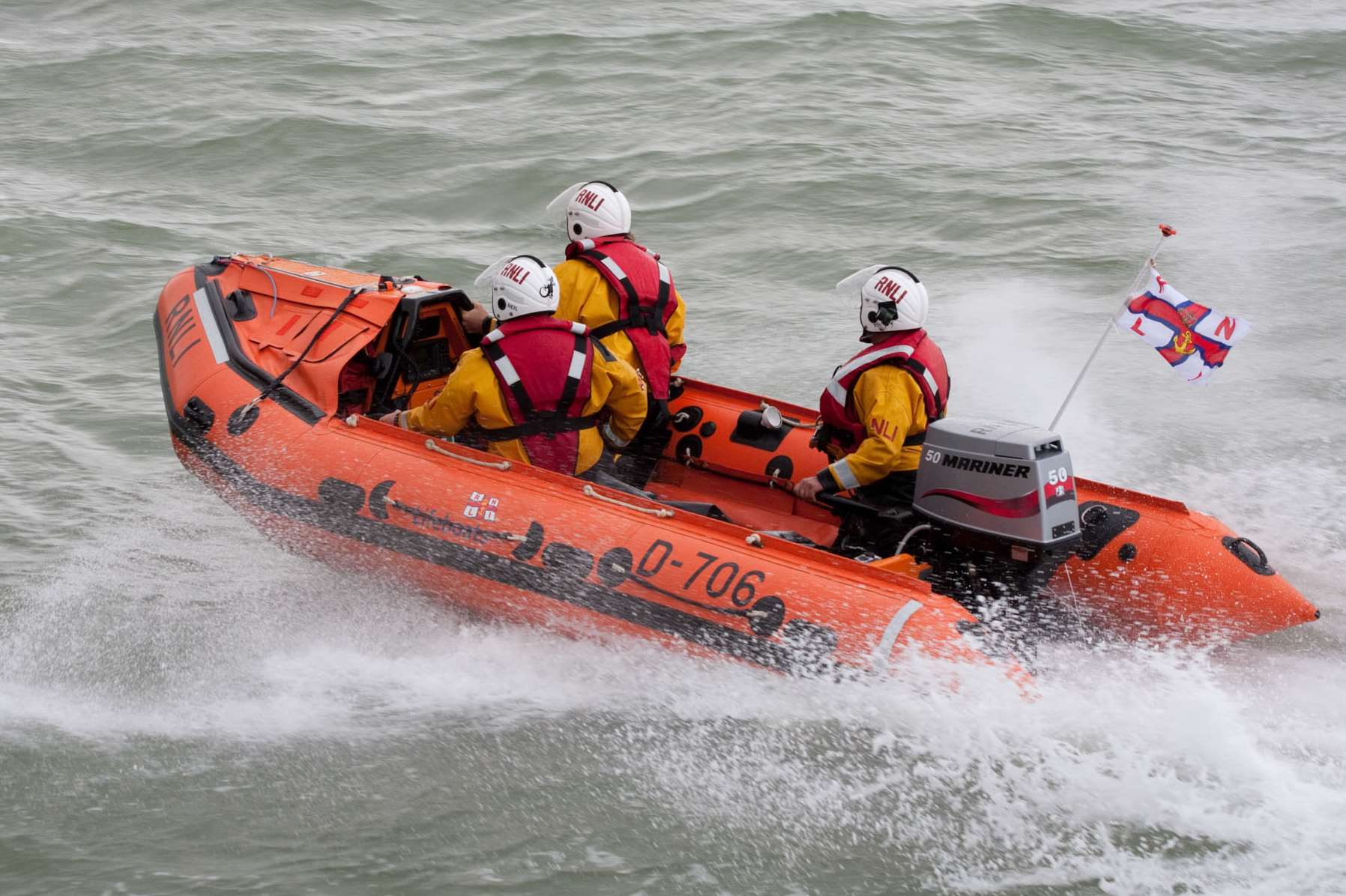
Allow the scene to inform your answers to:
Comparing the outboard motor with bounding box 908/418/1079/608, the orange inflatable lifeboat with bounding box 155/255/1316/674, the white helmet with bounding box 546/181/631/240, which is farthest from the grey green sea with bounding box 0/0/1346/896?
the white helmet with bounding box 546/181/631/240

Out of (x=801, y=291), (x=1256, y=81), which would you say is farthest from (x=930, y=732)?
(x=1256, y=81)

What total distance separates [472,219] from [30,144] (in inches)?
162

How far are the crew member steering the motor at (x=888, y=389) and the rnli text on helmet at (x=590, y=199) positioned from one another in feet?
3.84

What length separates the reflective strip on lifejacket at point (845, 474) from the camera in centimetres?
465

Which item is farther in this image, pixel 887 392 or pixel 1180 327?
pixel 1180 327

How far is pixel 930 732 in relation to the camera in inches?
157

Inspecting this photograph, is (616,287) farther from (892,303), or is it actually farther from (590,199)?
(892,303)

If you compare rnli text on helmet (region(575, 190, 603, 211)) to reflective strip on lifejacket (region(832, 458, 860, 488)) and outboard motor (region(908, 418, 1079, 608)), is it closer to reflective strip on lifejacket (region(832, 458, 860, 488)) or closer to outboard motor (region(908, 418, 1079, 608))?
reflective strip on lifejacket (region(832, 458, 860, 488))

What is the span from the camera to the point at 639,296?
5.39m

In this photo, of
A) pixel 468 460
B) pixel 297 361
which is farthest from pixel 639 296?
pixel 297 361

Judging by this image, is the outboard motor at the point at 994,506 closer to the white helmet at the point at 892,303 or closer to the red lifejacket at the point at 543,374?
the white helmet at the point at 892,303

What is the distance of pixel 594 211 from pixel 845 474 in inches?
61.5

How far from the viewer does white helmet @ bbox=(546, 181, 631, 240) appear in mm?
5445

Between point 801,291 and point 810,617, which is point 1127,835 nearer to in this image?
point 810,617
